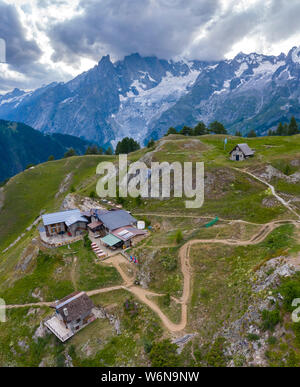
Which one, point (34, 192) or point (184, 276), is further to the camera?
point (34, 192)

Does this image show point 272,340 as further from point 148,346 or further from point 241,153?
point 241,153

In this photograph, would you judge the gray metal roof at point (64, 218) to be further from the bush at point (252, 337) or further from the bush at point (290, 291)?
the bush at point (290, 291)

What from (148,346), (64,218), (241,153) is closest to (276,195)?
(241,153)

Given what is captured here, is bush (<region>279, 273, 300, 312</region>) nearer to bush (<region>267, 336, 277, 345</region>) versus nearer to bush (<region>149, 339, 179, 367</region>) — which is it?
bush (<region>267, 336, 277, 345</region>)

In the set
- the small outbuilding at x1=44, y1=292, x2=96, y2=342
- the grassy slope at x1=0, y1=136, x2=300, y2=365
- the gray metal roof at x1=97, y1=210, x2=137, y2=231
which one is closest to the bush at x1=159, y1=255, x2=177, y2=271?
the grassy slope at x1=0, y1=136, x2=300, y2=365

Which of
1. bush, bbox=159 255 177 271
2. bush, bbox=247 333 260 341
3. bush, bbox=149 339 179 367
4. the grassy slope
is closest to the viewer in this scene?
bush, bbox=247 333 260 341

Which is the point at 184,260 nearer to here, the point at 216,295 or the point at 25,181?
the point at 216,295
